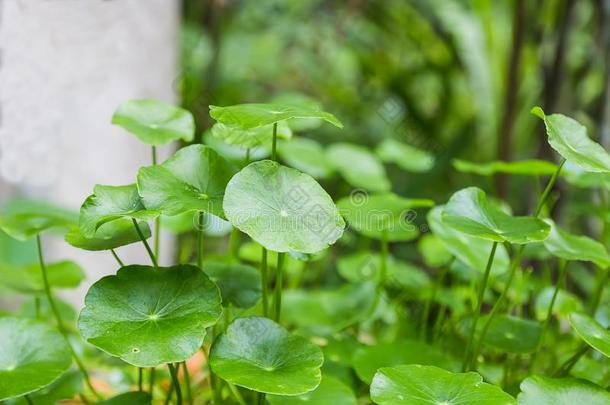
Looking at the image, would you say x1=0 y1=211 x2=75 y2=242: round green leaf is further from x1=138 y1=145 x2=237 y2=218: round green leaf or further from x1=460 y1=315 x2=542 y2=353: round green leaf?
x1=460 y1=315 x2=542 y2=353: round green leaf

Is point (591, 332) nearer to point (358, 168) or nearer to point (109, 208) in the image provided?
point (109, 208)

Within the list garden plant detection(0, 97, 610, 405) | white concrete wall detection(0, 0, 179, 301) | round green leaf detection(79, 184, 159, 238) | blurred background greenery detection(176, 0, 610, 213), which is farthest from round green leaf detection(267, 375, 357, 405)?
blurred background greenery detection(176, 0, 610, 213)

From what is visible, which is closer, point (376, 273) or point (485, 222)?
point (485, 222)

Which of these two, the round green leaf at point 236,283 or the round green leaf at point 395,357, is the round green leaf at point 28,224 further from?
the round green leaf at point 395,357

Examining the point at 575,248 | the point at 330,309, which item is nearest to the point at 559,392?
the point at 575,248

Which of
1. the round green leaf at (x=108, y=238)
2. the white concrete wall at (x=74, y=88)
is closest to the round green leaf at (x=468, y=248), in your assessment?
the round green leaf at (x=108, y=238)

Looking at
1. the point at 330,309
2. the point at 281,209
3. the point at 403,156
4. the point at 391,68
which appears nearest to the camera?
the point at 281,209
